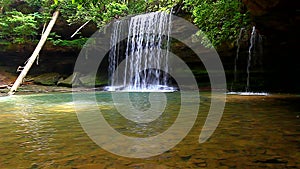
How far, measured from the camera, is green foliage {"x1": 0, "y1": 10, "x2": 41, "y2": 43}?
513 inches

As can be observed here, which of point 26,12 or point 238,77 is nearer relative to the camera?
point 238,77

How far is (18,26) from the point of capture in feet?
45.1

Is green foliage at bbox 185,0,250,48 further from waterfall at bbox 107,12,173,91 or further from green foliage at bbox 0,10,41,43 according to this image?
green foliage at bbox 0,10,41,43

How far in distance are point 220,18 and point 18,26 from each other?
11.2m

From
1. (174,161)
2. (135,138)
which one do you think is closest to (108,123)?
(135,138)

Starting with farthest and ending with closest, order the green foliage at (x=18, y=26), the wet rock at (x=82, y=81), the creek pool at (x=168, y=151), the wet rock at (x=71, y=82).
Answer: the wet rock at (x=82, y=81) < the wet rock at (x=71, y=82) < the green foliage at (x=18, y=26) < the creek pool at (x=168, y=151)

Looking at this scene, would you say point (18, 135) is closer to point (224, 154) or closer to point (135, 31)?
point (224, 154)

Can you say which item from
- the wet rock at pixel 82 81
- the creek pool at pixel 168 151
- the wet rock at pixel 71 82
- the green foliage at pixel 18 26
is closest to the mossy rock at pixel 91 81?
the wet rock at pixel 82 81

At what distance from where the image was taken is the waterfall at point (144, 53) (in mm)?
12500

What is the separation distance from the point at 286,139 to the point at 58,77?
1422 cm

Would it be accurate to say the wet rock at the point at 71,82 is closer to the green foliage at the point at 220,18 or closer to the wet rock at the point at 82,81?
the wet rock at the point at 82,81

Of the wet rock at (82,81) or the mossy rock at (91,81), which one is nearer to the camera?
the wet rock at (82,81)

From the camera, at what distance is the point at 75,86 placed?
13.5 metres

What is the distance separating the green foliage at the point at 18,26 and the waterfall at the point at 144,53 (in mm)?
4166
